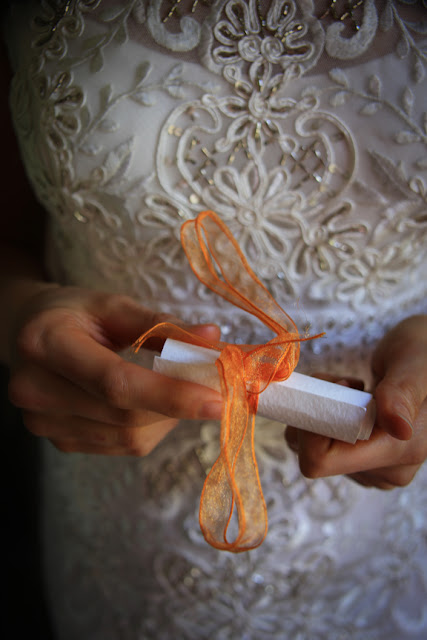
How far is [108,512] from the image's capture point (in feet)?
2.54

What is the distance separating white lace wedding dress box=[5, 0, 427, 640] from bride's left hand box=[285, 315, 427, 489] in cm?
16

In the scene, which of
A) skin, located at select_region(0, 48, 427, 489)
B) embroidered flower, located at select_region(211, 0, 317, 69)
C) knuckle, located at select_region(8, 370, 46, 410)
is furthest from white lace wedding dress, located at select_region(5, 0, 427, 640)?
knuckle, located at select_region(8, 370, 46, 410)

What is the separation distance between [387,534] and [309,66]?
2.30 feet

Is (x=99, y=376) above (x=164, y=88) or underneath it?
underneath

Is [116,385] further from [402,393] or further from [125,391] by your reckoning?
[402,393]

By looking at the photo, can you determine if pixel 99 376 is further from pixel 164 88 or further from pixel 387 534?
pixel 387 534

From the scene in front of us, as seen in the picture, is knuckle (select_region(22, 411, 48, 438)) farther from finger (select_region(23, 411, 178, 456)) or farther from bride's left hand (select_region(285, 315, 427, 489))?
bride's left hand (select_region(285, 315, 427, 489))

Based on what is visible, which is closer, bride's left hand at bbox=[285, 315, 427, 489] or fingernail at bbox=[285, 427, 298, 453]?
bride's left hand at bbox=[285, 315, 427, 489]

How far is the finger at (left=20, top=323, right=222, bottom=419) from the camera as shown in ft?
1.30

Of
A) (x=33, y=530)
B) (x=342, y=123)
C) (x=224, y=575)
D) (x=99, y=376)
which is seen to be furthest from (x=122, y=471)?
(x=33, y=530)

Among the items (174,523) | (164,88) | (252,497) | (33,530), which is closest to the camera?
(252,497)

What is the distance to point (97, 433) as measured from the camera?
518 millimetres

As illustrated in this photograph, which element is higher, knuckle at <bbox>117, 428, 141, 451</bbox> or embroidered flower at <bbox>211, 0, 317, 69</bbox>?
embroidered flower at <bbox>211, 0, 317, 69</bbox>

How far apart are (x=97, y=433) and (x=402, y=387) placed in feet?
1.09
